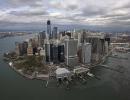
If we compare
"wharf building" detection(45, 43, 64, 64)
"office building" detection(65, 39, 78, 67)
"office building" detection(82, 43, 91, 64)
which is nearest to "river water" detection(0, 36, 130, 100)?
"office building" detection(65, 39, 78, 67)

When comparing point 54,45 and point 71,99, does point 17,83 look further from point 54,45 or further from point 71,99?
point 54,45

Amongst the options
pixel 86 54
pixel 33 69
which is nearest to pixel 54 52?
pixel 86 54

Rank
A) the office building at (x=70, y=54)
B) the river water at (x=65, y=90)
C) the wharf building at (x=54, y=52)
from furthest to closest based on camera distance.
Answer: the wharf building at (x=54, y=52) → the office building at (x=70, y=54) → the river water at (x=65, y=90)

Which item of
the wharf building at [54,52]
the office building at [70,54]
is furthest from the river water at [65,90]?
the wharf building at [54,52]

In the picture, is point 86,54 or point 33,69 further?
point 86,54

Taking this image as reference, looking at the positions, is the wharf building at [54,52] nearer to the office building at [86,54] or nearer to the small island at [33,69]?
the small island at [33,69]

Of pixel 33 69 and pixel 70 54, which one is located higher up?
pixel 70 54

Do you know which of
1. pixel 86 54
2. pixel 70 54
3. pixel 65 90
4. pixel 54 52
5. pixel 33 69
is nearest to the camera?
pixel 65 90

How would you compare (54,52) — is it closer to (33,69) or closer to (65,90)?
(33,69)

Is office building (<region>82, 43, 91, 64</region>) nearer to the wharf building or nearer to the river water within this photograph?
the wharf building

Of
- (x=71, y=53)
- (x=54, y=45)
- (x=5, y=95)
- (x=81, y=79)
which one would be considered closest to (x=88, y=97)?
(x=81, y=79)

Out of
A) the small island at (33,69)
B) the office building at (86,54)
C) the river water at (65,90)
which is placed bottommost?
the river water at (65,90)
